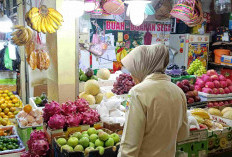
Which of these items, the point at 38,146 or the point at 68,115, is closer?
the point at 38,146

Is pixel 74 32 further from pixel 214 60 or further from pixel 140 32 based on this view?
pixel 214 60

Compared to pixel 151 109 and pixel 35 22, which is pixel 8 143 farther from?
pixel 151 109

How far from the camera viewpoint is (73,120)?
265 centimetres

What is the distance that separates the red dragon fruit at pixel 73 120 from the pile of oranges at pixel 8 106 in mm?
2011

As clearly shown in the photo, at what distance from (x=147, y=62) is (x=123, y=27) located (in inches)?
226

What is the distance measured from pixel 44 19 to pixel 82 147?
6.23 feet

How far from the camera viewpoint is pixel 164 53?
197cm

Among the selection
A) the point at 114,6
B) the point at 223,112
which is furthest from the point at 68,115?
the point at 114,6

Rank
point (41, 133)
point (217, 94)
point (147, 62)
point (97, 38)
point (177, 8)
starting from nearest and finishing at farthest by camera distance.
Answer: point (147, 62), point (41, 133), point (217, 94), point (177, 8), point (97, 38)

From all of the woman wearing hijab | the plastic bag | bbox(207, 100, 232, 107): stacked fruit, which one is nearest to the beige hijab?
the woman wearing hijab

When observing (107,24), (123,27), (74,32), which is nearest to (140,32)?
(123,27)

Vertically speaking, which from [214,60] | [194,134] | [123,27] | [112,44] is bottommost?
[194,134]

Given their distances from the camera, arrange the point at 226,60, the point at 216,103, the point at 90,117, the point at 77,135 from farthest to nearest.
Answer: the point at 226,60
the point at 216,103
the point at 90,117
the point at 77,135

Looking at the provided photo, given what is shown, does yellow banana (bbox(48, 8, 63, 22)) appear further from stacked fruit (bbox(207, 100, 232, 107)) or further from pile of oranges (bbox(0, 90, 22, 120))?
stacked fruit (bbox(207, 100, 232, 107))
